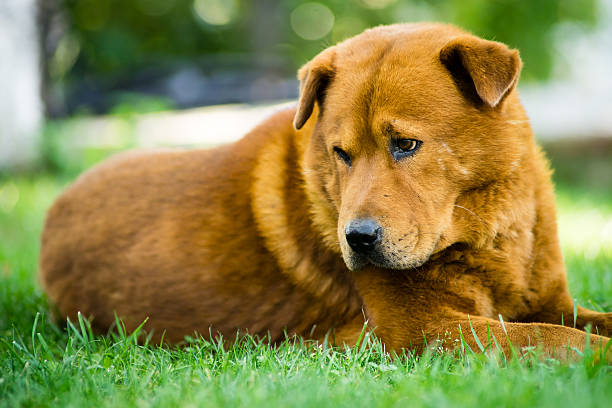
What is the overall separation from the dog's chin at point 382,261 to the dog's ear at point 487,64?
0.81m

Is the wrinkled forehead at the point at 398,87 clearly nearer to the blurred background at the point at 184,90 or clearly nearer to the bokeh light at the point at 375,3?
the blurred background at the point at 184,90

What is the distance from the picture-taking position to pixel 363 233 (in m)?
2.77

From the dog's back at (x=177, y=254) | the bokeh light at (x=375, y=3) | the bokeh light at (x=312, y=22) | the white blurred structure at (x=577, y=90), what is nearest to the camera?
the dog's back at (x=177, y=254)

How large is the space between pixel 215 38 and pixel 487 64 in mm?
22736

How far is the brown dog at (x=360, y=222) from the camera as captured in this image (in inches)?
114

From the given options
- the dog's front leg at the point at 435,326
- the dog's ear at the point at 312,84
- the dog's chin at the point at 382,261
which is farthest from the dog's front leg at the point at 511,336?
the dog's ear at the point at 312,84

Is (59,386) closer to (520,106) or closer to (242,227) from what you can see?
(242,227)

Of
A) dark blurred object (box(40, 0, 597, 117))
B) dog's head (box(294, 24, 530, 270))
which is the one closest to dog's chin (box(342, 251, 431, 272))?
dog's head (box(294, 24, 530, 270))

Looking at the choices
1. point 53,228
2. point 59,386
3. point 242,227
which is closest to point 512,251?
point 242,227

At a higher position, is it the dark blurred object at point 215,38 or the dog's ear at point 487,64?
the dark blurred object at point 215,38

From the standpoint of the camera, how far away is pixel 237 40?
24641 mm

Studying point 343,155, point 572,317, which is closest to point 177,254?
point 343,155

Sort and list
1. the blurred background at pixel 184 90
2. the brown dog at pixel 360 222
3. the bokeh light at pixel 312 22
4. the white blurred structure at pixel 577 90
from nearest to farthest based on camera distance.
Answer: the brown dog at pixel 360 222
the blurred background at pixel 184 90
the white blurred structure at pixel 577 90
the bokeh light at pixel 312 22

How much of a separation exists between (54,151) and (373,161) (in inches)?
309
